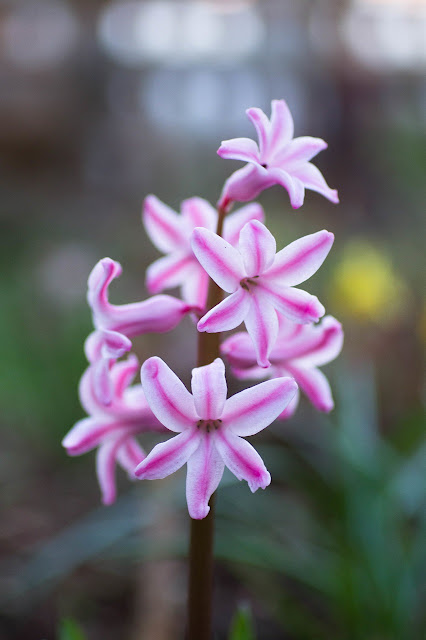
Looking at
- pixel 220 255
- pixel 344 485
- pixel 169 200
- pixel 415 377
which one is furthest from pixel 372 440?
pixel 169 200

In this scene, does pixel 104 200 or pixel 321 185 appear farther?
pixel 104 200

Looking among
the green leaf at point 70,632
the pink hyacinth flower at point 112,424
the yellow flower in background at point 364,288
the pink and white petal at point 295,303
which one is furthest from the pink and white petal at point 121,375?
the yellow flower in background at point 364,288

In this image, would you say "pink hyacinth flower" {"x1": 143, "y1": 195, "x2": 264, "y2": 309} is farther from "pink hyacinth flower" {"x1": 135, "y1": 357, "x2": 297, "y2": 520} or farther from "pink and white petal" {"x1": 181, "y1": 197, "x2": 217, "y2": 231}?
"pink hyacinth flower" {"x1": 135, "y1": 357, "x2": 297, "y2": 520}

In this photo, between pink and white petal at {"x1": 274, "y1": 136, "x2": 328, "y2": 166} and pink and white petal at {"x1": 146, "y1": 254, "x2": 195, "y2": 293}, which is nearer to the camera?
pink and white petal at {"x1": 274, "y1": 136, "x2": 328, "y2": 166}

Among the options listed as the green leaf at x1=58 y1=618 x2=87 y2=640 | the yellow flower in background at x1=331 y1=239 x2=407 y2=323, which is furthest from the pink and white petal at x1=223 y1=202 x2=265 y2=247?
the yellow flower in background at x1=331 y1=239 x2=407 y2=323

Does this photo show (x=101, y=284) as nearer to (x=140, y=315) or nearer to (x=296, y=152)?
(x=140, y=315)

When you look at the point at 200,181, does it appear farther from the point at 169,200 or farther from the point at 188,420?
the point at 188,420

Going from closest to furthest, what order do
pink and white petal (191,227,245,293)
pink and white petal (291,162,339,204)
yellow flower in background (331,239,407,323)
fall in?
pink and white petal (191,227,245,293)
pink and white petal (291,162,339,204)
yellow flower in background (331,239,407,323)
